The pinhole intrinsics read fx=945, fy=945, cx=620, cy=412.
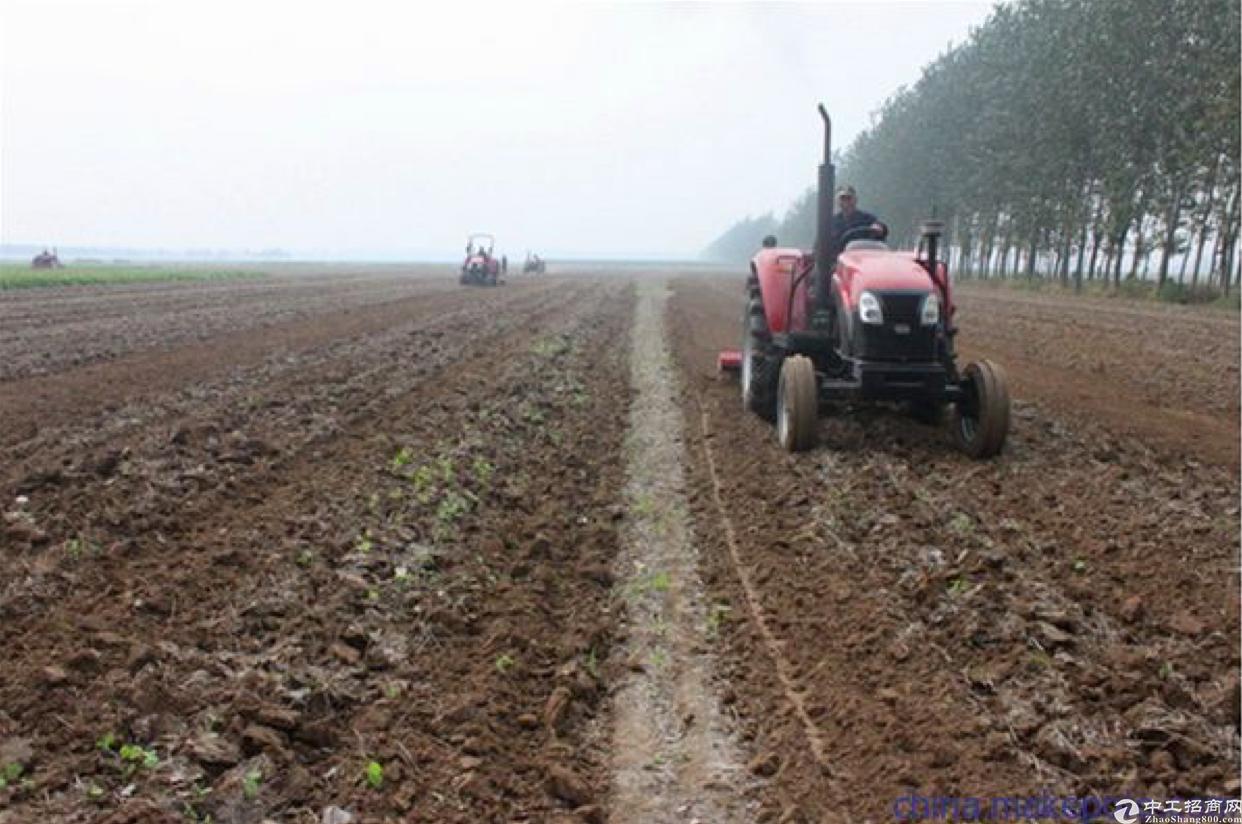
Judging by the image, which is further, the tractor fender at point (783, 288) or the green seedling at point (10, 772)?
the tractor fender at point (783, 288)

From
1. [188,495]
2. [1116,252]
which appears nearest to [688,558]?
[188,495]

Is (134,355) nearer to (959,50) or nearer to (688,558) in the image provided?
(688,558)

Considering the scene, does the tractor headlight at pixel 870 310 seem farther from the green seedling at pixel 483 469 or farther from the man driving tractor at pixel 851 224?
the green seedling at pixel 483 469

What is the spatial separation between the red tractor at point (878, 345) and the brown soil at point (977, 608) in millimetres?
376

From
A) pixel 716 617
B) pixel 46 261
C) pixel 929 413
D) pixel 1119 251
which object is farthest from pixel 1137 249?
pixel 46 261

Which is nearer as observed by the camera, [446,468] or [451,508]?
[451,508]

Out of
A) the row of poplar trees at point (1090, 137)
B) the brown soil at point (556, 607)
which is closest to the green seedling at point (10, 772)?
the brown soil at point (556, 607)

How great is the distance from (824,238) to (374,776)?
21.3ft

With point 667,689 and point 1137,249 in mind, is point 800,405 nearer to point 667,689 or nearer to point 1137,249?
point 667,689

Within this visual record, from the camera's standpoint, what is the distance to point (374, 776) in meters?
3.30

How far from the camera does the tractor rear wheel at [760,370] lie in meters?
9.35

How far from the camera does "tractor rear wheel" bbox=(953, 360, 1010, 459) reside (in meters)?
7.31

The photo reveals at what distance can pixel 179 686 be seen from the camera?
12.3ft

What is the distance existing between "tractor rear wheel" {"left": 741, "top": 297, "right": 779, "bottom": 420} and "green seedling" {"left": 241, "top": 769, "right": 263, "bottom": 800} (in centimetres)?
675
